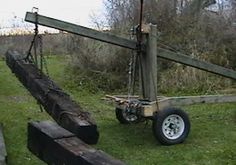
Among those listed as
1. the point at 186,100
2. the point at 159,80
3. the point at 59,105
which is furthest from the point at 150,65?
the point at 159,80

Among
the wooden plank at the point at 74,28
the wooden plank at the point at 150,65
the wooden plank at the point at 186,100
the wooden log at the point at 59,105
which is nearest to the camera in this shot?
the wooden log at the point at 59,105

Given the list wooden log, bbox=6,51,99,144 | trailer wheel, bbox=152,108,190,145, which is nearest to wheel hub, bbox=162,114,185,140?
trailer wheel, bbox=152,108,190,145

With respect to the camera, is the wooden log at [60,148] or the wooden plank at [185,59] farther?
the wooden plank at [185,59]

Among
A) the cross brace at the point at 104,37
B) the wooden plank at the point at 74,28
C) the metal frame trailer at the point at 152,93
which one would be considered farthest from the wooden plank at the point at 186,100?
the wooden plank at the point at 74,28

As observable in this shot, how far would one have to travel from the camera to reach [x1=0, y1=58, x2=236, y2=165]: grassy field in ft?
24.6

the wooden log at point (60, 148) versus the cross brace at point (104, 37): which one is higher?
the cross brace at point (104, 37)

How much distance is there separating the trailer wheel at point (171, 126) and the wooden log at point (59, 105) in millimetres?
1453

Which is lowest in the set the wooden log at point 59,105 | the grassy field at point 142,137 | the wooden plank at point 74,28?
the grassy field at point 142,137

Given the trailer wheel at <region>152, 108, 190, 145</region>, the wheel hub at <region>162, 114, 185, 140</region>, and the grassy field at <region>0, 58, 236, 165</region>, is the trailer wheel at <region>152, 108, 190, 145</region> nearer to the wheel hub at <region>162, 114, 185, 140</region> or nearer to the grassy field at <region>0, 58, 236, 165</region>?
the wheel hub at <region>162, 114, 185, 140</region>

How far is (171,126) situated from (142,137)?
0.78m

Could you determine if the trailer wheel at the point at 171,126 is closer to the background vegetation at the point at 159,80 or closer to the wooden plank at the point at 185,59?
the background vegetation at the point at 159,80

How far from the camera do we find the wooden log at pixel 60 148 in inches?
153

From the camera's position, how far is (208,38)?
51.9ft

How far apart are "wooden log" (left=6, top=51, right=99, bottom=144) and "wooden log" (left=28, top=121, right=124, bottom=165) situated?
0.90 m
